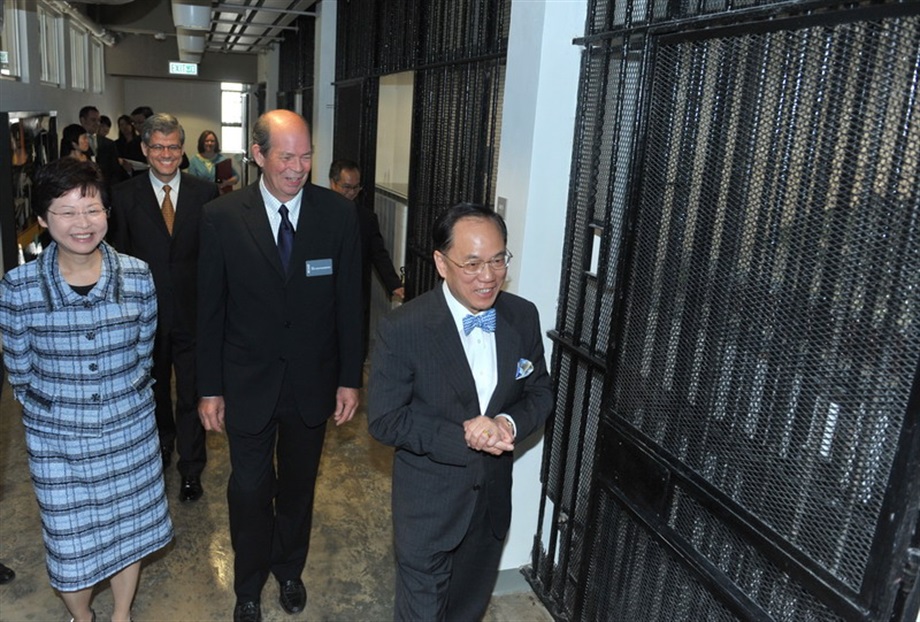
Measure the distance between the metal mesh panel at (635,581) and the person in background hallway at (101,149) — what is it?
279 inches

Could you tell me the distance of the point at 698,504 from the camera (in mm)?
2221

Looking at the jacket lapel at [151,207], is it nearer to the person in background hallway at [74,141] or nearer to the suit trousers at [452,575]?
the suit trousers at [452,575]

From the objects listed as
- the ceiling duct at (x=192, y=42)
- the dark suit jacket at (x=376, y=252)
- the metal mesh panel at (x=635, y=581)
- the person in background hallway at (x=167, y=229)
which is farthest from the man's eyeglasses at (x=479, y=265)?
the ceiling duct at (x=192, y=42)

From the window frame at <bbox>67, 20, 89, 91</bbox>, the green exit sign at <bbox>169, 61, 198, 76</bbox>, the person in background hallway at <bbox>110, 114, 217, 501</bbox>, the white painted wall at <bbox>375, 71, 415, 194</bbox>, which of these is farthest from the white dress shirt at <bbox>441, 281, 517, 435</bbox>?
the green exit sign at <bbox>169, 61, 198, 76</bbox>

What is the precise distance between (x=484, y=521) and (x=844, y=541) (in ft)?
3.71

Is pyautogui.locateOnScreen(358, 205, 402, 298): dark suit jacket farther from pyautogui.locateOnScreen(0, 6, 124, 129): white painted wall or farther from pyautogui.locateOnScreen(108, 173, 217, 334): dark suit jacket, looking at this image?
pyautogui.locateOnScreen(0, 6, 124, 129): white painted wall

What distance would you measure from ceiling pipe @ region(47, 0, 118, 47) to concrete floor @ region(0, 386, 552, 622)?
8.73 meters

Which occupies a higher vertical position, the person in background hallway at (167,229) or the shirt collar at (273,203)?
the shirt collar at (273,203)

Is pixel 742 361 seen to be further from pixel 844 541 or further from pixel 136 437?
pixel 136 437

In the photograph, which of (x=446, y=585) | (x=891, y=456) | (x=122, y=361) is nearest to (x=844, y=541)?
(x=891, y=456)

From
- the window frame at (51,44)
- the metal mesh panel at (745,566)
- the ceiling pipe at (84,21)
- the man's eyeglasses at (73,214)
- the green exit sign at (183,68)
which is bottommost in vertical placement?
the metal mesh panel at (745,566)

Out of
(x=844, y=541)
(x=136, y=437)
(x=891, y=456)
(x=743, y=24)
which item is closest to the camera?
(x=891, y=456)

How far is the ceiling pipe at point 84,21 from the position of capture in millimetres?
10922

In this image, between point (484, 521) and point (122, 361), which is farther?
point (122, 361)
